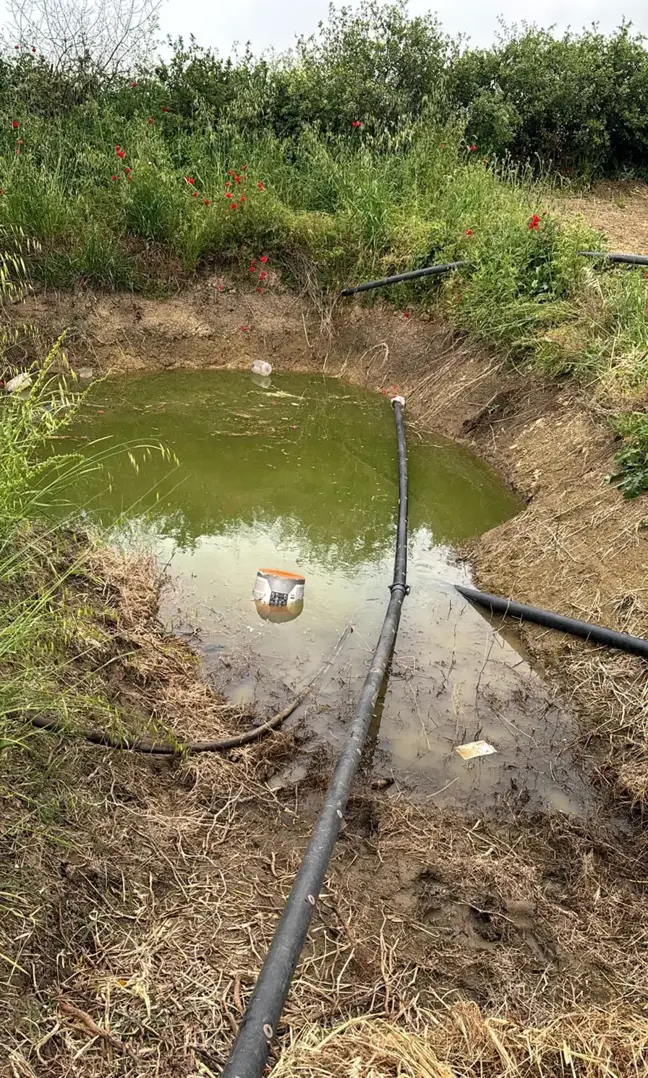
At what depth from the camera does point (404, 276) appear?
7.48m

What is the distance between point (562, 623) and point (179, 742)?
197 centimetres

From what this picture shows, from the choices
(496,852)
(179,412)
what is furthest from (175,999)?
(179,412)

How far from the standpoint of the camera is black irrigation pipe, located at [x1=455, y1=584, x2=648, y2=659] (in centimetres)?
349

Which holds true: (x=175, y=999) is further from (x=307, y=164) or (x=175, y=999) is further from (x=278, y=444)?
(x=307, y=164)

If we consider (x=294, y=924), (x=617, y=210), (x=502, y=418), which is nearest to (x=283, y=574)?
(x=294, y=924)

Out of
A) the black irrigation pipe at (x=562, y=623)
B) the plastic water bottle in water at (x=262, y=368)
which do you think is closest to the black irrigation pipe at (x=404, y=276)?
the plastic water bottle in water at (x=262, y=368)

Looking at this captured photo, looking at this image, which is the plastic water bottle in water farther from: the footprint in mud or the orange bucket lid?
the footprint in mud

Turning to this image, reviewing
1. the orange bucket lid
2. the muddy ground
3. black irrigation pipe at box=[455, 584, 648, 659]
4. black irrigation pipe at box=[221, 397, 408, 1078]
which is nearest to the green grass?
black irrigation pipe at box=[455, 584, 648, 659]

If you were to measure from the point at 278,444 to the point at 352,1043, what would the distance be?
4975 mm

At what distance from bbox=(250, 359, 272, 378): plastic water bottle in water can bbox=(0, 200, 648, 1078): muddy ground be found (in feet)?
14.4

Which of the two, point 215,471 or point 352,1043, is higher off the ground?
point 352,1043

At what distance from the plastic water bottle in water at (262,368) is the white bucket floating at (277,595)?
4.12 m

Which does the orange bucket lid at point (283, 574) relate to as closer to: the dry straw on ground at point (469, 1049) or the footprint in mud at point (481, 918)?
the footprint in mud at point (481, 918)

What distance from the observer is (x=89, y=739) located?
9.09ft
